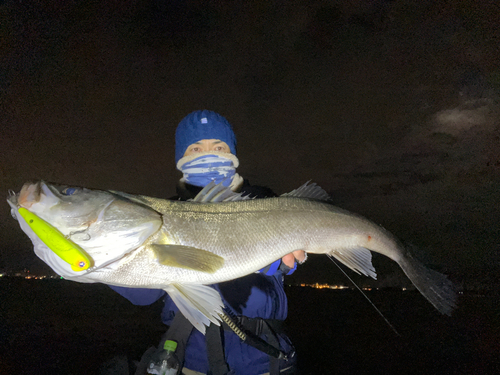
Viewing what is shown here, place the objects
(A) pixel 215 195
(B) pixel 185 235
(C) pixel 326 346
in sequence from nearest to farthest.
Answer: (B) pixel 185 235, (A) pixel 215 195, (C) pixel 326 346

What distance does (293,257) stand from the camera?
90.2 inches

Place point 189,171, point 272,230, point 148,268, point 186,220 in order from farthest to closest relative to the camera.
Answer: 1. point 189,171
2. point 272,230
3. point 186,220
4. point 148,268

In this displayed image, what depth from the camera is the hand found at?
225 cm

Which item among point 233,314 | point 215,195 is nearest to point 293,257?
point 233,314

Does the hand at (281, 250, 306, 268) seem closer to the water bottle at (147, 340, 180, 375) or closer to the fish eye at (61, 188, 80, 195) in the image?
the water bottle at (147, 340, 180, 375)

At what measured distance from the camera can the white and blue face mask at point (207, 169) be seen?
2.85 metres

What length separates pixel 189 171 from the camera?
2.89m

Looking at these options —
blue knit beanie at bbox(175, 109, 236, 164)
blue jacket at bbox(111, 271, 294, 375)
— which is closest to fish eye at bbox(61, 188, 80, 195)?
blue jacket at bbox(111, 271, 294, 375)

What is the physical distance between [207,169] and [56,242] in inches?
65.3

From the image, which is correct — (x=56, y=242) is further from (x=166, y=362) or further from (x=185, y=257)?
(x=166, y=362)

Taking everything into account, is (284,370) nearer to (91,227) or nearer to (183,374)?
(183,374)

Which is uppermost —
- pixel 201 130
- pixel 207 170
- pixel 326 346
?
pixel 201 130

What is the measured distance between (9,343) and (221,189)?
16.7m

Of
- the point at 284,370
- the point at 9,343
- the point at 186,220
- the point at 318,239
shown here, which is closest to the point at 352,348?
the point at 284,370
